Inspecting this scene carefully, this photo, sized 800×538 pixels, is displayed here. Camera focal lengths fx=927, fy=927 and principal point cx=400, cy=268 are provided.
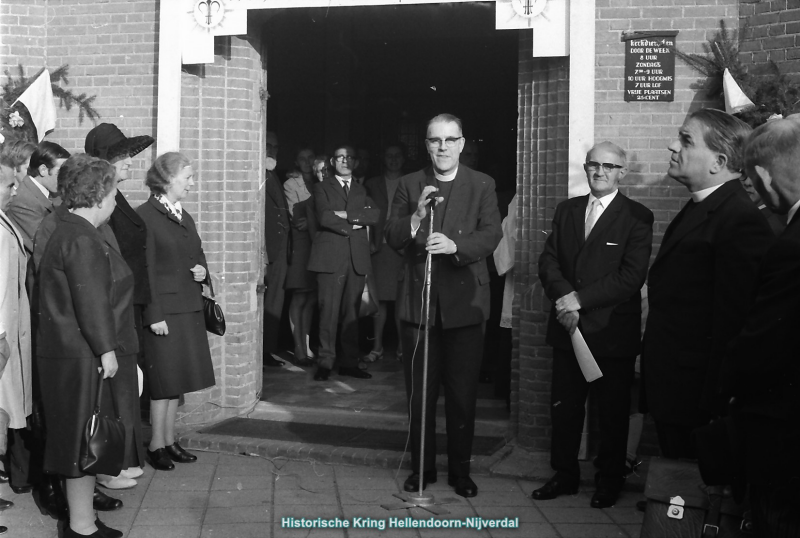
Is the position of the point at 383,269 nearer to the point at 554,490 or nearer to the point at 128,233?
the point at 128,233

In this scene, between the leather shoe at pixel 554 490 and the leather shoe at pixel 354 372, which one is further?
the leather shoe at pixel 354 372

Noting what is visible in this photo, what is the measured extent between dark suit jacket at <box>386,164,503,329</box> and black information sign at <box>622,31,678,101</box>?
142 cm

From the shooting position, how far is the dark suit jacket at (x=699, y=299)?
399 centimetres

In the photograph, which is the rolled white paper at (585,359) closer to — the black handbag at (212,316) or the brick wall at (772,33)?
the brick wall at (772,33)

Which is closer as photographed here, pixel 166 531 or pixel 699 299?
pixel 699 299

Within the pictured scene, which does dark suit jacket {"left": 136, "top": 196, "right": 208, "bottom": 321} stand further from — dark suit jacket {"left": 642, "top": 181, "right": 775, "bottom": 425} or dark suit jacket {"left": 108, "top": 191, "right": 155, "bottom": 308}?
dark suit jacket {"left": 642, "top": 181, "right": 775, "bottom": 425}

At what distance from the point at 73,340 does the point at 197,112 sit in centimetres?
307

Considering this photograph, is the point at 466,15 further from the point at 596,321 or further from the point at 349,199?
the point at 596,321

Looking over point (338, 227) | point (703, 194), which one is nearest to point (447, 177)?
point (703, 194)

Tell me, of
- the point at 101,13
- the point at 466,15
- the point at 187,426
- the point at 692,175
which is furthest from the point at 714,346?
Answer: the point at 466,15

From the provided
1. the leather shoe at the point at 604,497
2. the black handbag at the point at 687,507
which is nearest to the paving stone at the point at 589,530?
the leather shoe at the point at 604,497

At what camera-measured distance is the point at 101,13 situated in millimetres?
7426

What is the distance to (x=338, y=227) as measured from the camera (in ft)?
30.0

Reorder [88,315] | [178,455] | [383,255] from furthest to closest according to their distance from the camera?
1. [383,255]
2. [178,455]
3. [88,315]
